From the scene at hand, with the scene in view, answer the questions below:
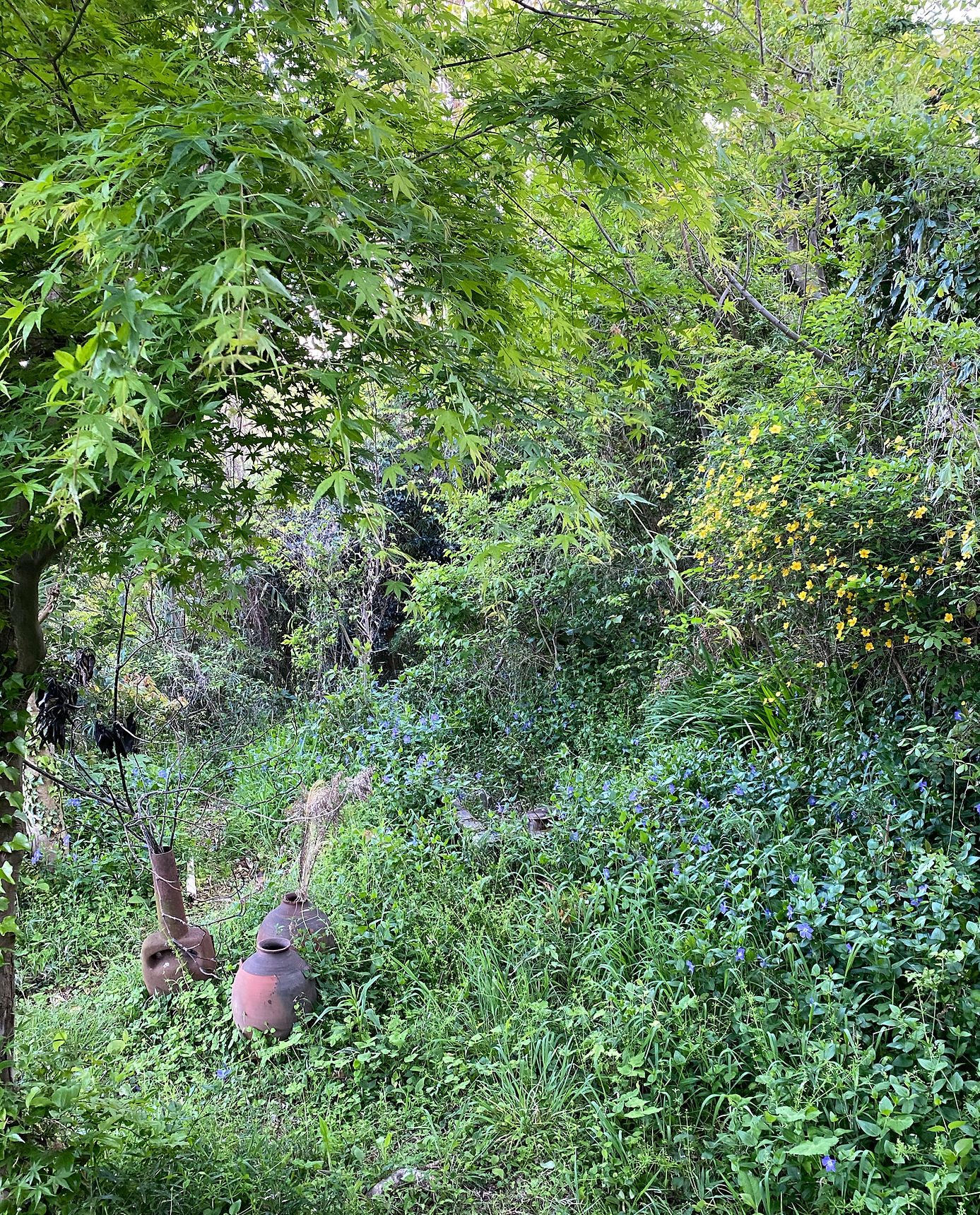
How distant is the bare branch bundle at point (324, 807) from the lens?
448 centimetres

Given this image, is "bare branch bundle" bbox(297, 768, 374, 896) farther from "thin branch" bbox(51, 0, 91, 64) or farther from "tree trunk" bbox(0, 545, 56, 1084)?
"thin branch" bbox(51, 0, 91, 64)

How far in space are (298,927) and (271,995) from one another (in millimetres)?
370

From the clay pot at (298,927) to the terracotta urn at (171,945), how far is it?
0.28 metres

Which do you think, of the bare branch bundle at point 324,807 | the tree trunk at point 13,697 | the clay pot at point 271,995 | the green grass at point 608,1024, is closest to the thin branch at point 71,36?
the tree trunk at point 13,697

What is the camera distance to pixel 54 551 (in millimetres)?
2172

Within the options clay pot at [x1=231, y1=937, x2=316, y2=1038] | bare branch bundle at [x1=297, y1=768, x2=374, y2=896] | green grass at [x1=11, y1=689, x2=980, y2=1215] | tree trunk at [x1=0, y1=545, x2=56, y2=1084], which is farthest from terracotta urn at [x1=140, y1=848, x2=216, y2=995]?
tree trunk at [x1=0, y1=545, x2=56, y2=1084]

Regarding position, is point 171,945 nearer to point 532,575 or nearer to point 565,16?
point 532,575

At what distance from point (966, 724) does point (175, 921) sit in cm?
356

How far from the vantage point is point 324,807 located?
482 centimetres

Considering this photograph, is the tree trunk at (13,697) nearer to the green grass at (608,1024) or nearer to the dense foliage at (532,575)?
the dense foliage at (532,575)

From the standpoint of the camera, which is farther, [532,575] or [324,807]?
[532,575]

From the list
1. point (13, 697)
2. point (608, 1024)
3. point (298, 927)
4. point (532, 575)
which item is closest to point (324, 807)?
point (298, 927)

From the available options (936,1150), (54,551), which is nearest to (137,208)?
(54,551)

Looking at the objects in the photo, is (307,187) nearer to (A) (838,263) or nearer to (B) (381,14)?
(B) (381,14)
